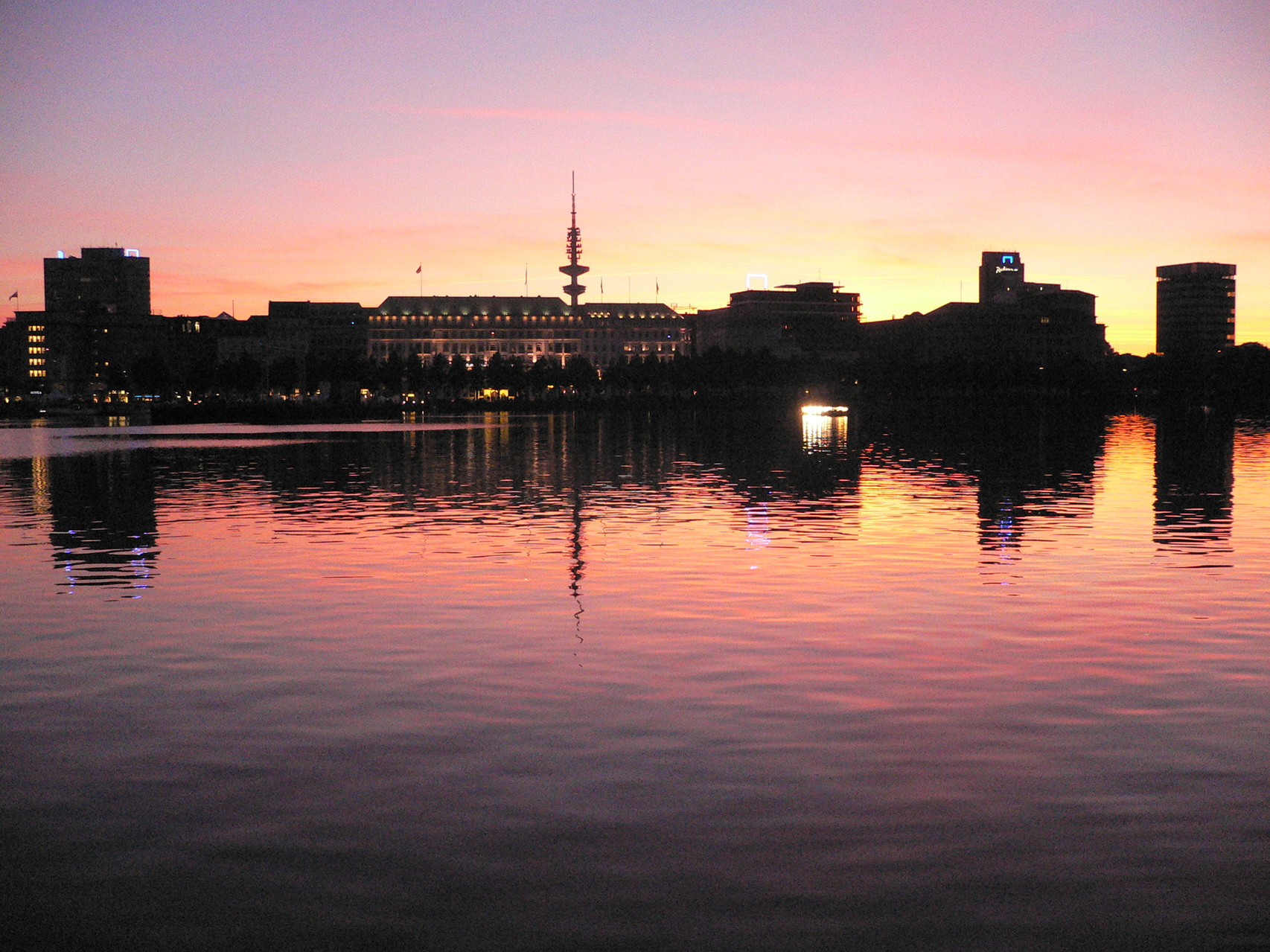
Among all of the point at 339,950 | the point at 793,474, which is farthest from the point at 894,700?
the point at 793,474

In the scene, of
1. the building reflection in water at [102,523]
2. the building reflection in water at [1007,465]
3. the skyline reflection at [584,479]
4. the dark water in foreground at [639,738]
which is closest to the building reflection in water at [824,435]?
the skyline reflection at [584,479]

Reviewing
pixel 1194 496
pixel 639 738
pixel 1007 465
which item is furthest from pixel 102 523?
pixel 1007 465

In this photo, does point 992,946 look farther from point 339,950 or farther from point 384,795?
point 384,795

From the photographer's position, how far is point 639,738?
1256 cm

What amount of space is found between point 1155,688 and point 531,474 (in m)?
40.4

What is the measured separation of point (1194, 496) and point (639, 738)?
33.2 meters

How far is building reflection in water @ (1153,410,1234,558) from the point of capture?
28.3 metres

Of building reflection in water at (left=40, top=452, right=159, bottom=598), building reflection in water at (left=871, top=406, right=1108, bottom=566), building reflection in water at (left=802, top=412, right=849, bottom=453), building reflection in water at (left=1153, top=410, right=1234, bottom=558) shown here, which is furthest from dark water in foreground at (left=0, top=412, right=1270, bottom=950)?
building reflection in water at (left=802, top=412, right=849, bottom=453)

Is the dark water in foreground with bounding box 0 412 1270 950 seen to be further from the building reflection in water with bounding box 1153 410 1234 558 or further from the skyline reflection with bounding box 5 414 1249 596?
the skyline reflection with bounding box 5 414 1249 596

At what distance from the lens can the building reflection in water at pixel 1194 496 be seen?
28.3 m

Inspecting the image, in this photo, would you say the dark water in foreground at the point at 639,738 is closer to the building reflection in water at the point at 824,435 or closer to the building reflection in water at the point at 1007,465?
the building reflection in water at the point at 1007,465

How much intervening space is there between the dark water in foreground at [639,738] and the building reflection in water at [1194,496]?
0.52m

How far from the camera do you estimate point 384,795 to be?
10.9m

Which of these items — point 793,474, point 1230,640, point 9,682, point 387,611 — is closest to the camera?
point 9,682
